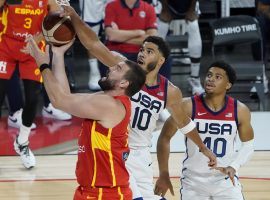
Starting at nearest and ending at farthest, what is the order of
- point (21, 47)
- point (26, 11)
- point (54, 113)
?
point (26, 11), point (21, 47), point (54, 113)

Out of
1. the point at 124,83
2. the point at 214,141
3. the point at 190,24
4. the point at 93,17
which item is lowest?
the point at 214,141

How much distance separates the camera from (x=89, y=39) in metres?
5.27

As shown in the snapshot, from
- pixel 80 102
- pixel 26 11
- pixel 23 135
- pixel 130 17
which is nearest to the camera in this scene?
pixel 80 102

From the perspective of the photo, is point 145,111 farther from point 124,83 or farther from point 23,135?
point 23,135

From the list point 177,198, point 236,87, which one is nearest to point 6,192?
point 177,198

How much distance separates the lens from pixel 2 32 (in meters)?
7.30

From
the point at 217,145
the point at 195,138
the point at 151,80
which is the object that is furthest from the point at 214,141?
the point at 151,80

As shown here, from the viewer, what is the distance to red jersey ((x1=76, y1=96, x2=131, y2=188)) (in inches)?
178

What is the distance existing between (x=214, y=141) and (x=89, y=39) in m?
1.22

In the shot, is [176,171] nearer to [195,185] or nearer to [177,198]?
[177,198]

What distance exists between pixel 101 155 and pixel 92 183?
0.60ft

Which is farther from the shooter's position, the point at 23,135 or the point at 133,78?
the point at 23,135

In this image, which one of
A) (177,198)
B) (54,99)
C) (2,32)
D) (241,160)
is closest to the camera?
(54,99)

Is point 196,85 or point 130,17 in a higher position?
point 130,17
